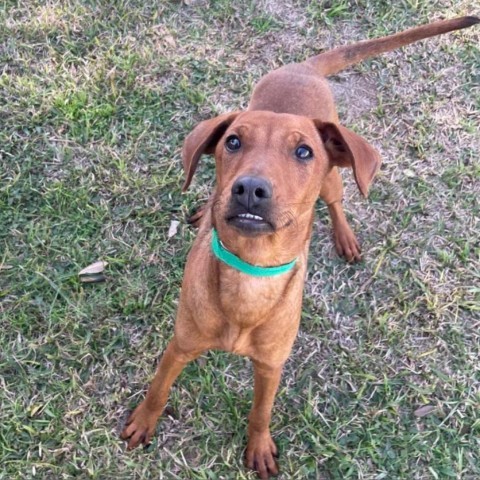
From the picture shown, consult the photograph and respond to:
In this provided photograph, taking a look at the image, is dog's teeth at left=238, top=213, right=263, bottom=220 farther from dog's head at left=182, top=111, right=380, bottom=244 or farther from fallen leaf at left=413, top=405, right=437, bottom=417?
fallen leaf at left=413, top=405, right=437, bottom=417

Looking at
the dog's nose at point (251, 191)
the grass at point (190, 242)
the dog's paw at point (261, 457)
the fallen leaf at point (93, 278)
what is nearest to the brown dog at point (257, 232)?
the dog's nose at point (251, 191)

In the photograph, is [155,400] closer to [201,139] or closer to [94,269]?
[94,269]

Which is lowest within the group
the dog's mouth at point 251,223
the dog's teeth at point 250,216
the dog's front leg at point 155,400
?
the dog's front leg at point 155,400

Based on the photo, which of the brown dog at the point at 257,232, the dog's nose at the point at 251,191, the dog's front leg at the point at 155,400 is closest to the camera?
the dog's nose at the point at 251,191

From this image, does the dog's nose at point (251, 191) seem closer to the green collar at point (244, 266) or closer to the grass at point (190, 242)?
the green collar at point (244, 266)

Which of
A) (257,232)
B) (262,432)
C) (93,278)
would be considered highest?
(257,232)

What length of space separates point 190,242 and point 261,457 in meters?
1.61

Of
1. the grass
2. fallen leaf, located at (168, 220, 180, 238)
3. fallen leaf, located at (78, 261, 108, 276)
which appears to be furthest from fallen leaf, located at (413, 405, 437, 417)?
fallen leaf, located at (78, 261, 108, 276)

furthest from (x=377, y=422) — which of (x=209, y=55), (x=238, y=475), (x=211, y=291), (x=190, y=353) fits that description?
(x=209, y=55)

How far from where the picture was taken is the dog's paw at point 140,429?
4.17 meters

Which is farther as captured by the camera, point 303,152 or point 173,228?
point 173,228

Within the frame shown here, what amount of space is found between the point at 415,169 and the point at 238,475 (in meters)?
2.73

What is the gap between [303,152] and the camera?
3.23 m

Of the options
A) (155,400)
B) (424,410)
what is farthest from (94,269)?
(424,410)
